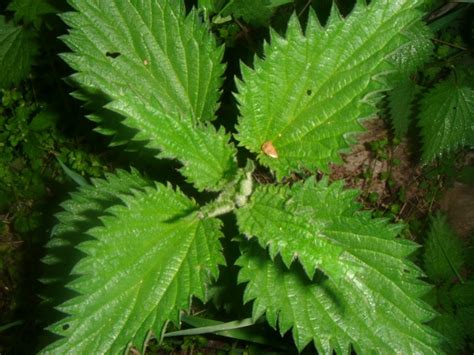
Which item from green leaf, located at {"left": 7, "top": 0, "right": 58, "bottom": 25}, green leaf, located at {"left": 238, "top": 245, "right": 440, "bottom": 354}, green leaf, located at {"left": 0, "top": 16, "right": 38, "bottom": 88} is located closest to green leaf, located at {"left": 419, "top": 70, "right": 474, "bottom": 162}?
green leaf, located at {"left": 238, "top": 245, "right": 440, "bottom": 354}

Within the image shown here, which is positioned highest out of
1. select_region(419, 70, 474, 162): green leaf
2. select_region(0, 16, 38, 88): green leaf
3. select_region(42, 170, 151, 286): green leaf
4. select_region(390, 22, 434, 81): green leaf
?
select_region(0, 16, 38, 88): green leaf

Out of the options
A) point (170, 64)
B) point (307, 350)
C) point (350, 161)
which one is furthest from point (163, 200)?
point (350, 161)

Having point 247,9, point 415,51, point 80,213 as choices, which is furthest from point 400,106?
point 80,213

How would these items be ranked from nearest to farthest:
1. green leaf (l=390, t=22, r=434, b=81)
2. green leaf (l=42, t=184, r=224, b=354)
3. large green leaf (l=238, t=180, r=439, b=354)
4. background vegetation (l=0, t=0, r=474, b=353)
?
1. green leaf (l=42, t=184, r=224, b=354)
2. large green leaf (l=238, t=180, r=439, b=354)
3. green leaf (l=390, t=22, r=434, b=81)
4. background vegetation (l=0, t=0, r=474, b=353)

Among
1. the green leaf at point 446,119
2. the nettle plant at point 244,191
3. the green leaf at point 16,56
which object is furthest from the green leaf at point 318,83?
the green leaf at point 16,56

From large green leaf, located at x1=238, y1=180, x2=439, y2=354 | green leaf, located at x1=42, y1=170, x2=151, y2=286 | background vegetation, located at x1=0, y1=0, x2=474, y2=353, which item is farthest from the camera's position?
background vegetation, located at x1=0, y1=0, x2=474, y2=353

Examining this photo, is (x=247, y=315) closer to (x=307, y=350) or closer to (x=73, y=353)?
(x=307, y=350)

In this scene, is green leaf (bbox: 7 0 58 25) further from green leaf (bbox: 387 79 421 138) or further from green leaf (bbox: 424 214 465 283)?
green leaf (bbox: 424 214 465 283)
